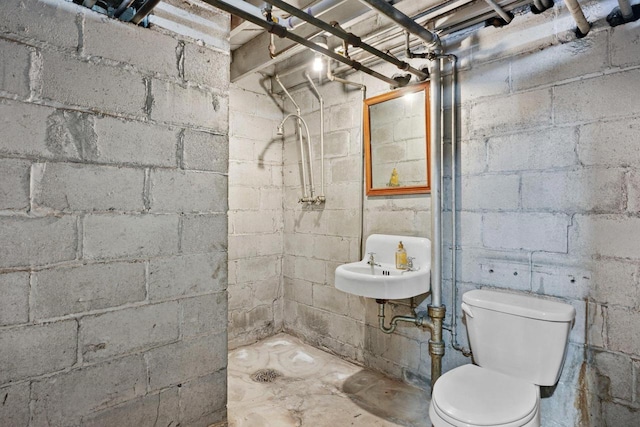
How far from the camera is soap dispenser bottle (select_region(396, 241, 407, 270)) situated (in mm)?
2326

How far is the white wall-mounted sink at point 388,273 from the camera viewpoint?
2.00m

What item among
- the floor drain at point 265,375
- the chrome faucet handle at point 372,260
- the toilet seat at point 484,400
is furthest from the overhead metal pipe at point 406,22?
the floor drain at point 265,375

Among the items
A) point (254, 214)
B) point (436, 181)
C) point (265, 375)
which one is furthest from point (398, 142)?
point (265, 375)

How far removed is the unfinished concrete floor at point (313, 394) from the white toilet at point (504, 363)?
1.88ft

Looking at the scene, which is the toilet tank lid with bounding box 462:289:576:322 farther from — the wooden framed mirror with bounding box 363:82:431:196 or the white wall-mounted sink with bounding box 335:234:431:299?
the wooden framed mirror with bounding box 363:82:431:196

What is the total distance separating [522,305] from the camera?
1726 millimetres

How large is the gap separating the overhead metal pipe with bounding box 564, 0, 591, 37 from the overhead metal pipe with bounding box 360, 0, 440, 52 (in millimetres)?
602

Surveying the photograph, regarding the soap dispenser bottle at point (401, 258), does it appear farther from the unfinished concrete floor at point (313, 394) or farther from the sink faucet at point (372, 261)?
the unfinished concrete floor at point (313, 394)

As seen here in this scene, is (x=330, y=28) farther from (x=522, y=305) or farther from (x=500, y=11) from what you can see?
(x=522, y=305)

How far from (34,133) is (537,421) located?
217cm

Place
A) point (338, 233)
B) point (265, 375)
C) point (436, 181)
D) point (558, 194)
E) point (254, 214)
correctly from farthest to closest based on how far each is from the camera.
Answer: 1. point (254, 214)
2. point (338, 233)
3. point (265, 375)
4. point (436, 181)
5. point (558, 194)

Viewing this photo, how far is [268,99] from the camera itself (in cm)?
325

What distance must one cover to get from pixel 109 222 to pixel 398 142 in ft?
5.73

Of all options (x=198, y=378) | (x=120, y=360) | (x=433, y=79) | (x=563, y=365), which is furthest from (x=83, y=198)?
(x=563, y=365)
